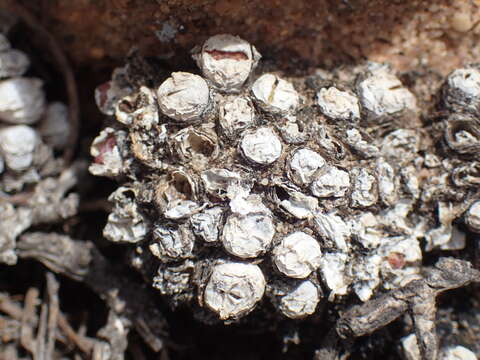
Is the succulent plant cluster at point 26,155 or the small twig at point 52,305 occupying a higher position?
the succulent plant cluster at point 26,155

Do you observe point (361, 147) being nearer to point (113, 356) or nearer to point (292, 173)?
point (292, 173)

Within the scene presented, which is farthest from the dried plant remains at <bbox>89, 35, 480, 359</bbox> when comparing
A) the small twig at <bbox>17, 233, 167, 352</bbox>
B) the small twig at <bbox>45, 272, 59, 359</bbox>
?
the small twig at <bbox>45, 272, 59, 359</bbox>

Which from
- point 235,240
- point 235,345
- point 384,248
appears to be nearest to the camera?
point 235,240

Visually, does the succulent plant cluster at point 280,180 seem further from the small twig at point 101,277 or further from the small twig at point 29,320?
the small twig at point 29,320

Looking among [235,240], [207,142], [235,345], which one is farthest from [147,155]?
[235,345]

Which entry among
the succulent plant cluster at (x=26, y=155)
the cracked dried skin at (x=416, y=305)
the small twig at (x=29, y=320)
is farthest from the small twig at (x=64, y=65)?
the cracked dried skin at (x=416, y=305)

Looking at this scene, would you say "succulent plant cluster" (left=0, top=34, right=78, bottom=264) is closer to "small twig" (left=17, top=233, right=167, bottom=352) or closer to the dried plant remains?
"small twig" (left=17, top=233, right=167, bottom=352)
